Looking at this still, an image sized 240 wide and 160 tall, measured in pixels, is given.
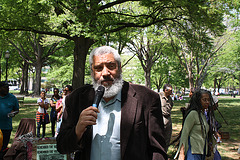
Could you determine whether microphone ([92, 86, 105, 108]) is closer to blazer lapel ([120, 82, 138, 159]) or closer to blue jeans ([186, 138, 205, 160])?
blazer lapel ([120, 82, 138, 159])

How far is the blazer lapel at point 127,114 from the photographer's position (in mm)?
1743

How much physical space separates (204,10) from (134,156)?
12.5 m

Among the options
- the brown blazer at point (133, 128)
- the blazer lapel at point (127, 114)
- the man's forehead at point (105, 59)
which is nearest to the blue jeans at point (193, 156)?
the brown blazer at point (133, 128)

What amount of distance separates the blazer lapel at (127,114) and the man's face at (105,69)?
0.49 feet

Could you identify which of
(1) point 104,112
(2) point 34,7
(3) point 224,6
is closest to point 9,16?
(2) point 34,7

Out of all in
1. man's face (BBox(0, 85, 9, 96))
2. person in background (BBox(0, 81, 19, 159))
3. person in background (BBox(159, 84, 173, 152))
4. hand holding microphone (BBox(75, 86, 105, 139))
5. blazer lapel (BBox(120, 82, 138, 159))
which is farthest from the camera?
person in background (BBox(159, 84, 173, 152))

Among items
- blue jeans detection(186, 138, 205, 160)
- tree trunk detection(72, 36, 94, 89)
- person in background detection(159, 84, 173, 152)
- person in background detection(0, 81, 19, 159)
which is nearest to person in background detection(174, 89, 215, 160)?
blue jeans detection(186, 138, 205, 160)

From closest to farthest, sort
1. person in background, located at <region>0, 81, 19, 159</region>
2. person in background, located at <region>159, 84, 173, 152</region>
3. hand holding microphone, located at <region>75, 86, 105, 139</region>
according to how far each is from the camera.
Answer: hand holding microphone, located at <region>75, 86, 105, 139</region> → person in background, located at <region>0, 81, 19, 159</region> → person in background, located at <region>159, 84, 173, 152</region>

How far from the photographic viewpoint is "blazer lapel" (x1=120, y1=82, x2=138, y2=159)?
5.72 feet

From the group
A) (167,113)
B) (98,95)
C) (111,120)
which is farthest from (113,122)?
(167,113)

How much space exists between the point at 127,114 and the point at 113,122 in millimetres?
132

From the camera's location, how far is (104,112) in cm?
192

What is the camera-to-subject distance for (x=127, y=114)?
5.95 feet

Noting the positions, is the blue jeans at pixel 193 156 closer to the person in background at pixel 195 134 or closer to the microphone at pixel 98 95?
the person in background at pixel 195 134
